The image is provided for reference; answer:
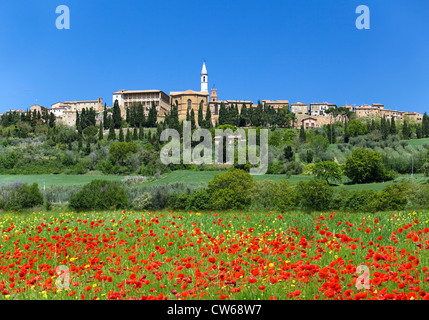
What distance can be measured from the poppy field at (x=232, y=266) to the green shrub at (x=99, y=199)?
22115 mm

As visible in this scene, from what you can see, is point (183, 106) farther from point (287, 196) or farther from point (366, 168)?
point (287, 196)

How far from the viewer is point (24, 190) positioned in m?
31.3

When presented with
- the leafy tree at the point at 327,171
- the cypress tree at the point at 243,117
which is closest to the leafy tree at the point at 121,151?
the leafy tree at the point at 327,171

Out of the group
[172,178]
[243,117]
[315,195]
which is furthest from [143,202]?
[243,117]

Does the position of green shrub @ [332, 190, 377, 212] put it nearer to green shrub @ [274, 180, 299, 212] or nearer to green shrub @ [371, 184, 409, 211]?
green shrub @ [371, 184, 409, 211]

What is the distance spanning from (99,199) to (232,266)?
1034 inches

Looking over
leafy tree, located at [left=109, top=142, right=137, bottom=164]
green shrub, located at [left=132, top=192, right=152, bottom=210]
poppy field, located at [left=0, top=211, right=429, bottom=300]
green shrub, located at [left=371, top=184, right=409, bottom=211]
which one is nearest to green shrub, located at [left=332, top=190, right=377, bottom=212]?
green shrub, located at [left=371, top=184, right=409, bottom=211]

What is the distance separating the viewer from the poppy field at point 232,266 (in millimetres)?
3848

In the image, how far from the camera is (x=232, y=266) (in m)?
4.71

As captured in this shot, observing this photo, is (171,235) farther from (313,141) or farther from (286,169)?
(313,141)

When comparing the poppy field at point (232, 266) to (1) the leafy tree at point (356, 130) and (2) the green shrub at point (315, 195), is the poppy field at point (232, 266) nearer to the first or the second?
(2) the green shrub at point (315, 195)

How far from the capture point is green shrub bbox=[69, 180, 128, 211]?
1151 inches
